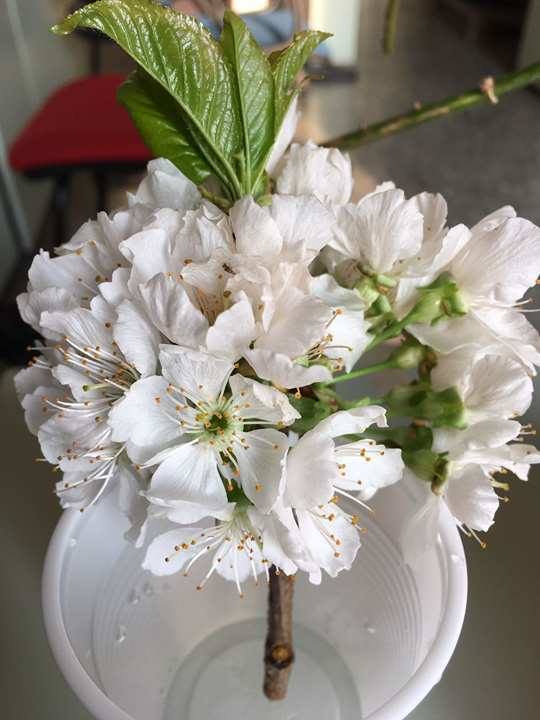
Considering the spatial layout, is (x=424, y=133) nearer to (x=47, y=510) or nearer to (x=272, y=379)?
(x=47, y=510)

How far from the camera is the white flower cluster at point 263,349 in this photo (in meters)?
0.31

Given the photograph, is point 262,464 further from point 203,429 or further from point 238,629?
point 238,629

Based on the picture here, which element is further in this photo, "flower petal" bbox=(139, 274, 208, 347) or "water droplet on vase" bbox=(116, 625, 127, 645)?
"water droplet on vase" bbox=(116, 625, 127, 645)

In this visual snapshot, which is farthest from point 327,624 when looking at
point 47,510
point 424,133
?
point 424,133

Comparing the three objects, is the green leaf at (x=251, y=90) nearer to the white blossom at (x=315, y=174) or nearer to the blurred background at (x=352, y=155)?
the white blossom at (x=315, y=174)

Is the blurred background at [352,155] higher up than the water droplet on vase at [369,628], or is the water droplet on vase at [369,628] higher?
the water droplet on vase at [369,628]

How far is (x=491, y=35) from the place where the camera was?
303 cm

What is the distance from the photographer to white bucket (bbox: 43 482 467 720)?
0.43 metres

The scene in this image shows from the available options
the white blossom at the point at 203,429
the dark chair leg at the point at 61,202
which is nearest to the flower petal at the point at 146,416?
the white blossom at the point at 203,429

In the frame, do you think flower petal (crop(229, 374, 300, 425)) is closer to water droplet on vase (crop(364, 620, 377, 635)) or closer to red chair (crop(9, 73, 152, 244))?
water droplet on vase (crop(364, 620, 377, 635))

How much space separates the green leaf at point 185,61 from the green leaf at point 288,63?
0.03 meters

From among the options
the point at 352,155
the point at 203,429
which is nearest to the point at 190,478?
the point at 203,429

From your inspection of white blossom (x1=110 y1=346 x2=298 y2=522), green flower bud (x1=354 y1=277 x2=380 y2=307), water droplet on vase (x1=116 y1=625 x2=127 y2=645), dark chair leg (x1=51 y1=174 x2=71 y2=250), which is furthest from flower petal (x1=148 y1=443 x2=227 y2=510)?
dark chair leg (x1=51 y1=174 x2=71 y2=250)

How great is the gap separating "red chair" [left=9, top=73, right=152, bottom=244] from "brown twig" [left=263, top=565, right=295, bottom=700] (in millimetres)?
1043
